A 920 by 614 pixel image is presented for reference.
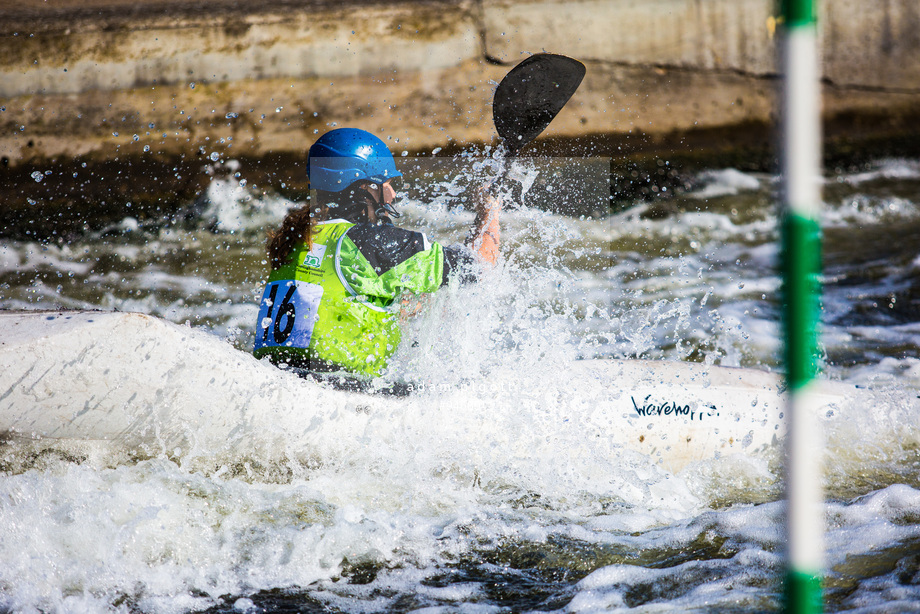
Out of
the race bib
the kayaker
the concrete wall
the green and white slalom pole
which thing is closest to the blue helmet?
the kayaker

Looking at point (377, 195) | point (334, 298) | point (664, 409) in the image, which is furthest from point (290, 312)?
point (664, 409)

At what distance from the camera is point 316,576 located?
2395mm

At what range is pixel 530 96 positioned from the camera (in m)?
3.38

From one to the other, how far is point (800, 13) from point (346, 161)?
2.01m

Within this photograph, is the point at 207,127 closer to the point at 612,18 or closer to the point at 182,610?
the point at 612,18

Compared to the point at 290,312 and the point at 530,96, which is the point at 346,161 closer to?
the point at 290,312

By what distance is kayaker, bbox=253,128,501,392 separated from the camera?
2.82 meters

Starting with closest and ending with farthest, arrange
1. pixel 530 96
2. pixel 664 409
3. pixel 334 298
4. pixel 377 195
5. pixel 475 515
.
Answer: pixel 475 515 → pixel 334 298 → pixel 377 195 → pixel 664 409 → pixel 530 96

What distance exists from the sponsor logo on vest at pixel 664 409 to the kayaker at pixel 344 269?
3.19 feet

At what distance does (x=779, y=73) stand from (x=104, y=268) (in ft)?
20.1

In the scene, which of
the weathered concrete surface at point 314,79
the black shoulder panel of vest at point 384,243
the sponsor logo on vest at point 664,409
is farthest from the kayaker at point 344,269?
the weathered concrete surface at point 314,79

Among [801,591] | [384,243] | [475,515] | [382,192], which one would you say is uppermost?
[382,192]

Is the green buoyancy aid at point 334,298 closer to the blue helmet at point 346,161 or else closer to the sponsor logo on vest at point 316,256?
the sponsor logo on vest at point 316,256

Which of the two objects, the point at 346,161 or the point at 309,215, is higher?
the point at 346,161
